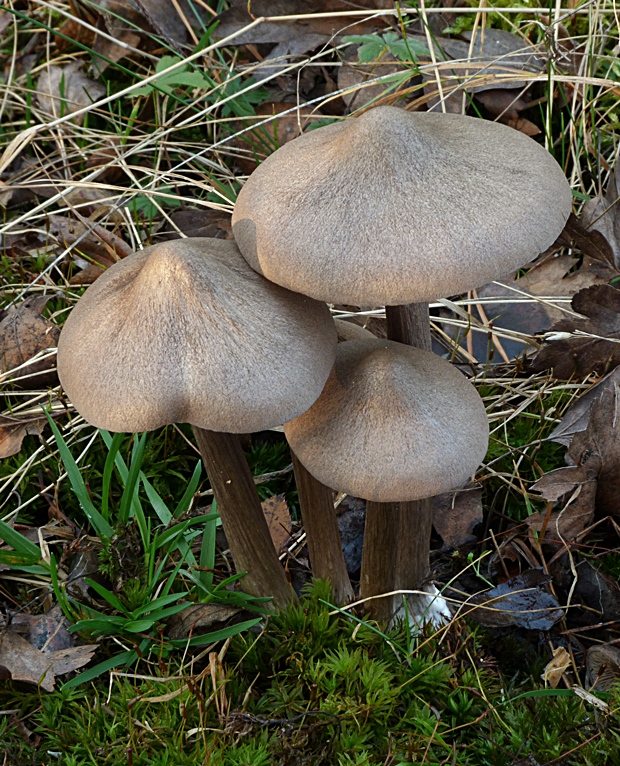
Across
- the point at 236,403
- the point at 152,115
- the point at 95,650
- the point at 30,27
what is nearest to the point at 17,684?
the point at 95,650

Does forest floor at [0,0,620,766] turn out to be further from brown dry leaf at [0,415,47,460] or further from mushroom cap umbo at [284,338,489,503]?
mushroom cap umbo at [284,338,489,503]

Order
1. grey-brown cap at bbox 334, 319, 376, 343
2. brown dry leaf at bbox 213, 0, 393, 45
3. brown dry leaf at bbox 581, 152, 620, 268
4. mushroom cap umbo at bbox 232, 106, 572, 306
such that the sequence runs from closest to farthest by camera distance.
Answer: mushroom cap umbo at bbox 232, 106, 572, 306, grey-brown cap at bbox 334, 319, 376, 343, brown dry leaf at bbox 581, 152, 620, 268, brown dry leaf at bbox 213, 0, 393, 45

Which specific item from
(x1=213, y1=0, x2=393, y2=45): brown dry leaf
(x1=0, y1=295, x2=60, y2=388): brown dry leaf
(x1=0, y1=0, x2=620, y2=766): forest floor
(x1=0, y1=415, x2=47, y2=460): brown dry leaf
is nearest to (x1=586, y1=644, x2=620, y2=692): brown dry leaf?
(x1=0, y1=0, x2=620, y2=766): forest floor

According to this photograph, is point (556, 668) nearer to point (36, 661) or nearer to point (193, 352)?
point (193, 352)

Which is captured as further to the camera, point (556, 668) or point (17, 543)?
point (17, 543)

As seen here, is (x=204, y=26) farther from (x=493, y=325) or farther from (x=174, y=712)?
(x=174, y=712)

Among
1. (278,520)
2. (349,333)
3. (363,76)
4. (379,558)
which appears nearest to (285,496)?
(278,520)
